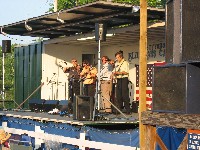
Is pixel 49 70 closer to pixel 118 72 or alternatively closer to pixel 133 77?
pixel 133 77

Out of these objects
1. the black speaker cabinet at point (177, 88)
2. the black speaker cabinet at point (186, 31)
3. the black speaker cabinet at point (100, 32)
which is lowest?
the black speaker cabinet at point (177, 88)

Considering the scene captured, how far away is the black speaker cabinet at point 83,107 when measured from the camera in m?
12.8

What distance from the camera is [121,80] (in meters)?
14.3

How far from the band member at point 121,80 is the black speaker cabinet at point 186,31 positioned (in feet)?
20.0

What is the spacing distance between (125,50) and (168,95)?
982cm

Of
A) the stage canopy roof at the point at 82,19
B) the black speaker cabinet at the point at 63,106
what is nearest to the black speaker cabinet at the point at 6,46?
the stage canopy roof at the point at 82,19

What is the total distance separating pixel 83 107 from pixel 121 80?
1.84 m

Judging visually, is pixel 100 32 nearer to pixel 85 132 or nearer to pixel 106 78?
pixel 106 78

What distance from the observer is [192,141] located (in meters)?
8.82

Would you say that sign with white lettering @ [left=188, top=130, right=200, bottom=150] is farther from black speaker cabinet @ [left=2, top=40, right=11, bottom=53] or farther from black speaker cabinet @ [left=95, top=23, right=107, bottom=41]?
black speaker cabinet @ [left=2, top=40, right=11, bottom=53]

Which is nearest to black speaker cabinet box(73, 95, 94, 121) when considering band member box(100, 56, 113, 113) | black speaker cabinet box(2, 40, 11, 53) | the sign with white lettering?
band member box(100, 56, 113, 113)

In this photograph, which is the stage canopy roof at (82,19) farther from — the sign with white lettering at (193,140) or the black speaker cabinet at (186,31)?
the black speaker cabinet at (186,31)

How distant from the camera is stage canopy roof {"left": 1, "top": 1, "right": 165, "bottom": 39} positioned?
531 inches

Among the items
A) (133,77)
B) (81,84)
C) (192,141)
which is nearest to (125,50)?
(133,77)
